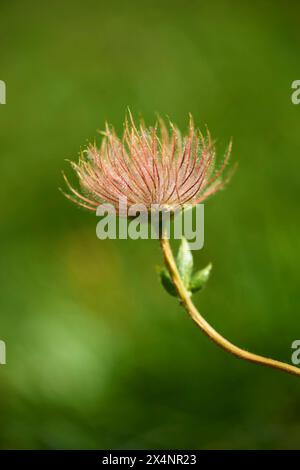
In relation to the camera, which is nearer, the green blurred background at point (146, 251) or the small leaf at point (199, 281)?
the small leaf at point (199, 281)

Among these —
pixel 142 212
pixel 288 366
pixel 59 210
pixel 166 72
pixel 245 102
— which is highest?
pixel 166 72

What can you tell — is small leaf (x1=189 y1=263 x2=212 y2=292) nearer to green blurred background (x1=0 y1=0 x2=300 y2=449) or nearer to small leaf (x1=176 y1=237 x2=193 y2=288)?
small leaf (x1=176 y1=237 x2=193 y2=288)

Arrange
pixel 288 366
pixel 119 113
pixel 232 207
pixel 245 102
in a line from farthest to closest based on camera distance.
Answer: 1. pixel 119 113
2. pixel 245 102
3. pixel 232 207
4. pixel 288 366

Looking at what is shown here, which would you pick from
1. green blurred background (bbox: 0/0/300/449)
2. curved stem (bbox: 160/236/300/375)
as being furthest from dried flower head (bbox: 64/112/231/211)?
green blurred background (bbox: 0/0/300/449)

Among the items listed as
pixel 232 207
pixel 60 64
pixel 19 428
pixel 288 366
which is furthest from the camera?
pixel 60 64

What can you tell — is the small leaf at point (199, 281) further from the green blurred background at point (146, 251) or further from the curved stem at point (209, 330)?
the green blurred background at point (146, 251)

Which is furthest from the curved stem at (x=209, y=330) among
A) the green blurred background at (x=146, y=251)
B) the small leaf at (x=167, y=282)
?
the green blurred background at (x=146, y=251)

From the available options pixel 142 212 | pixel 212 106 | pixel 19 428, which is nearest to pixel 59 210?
pixel 212 106

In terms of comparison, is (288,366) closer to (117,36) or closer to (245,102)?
(245,102)
